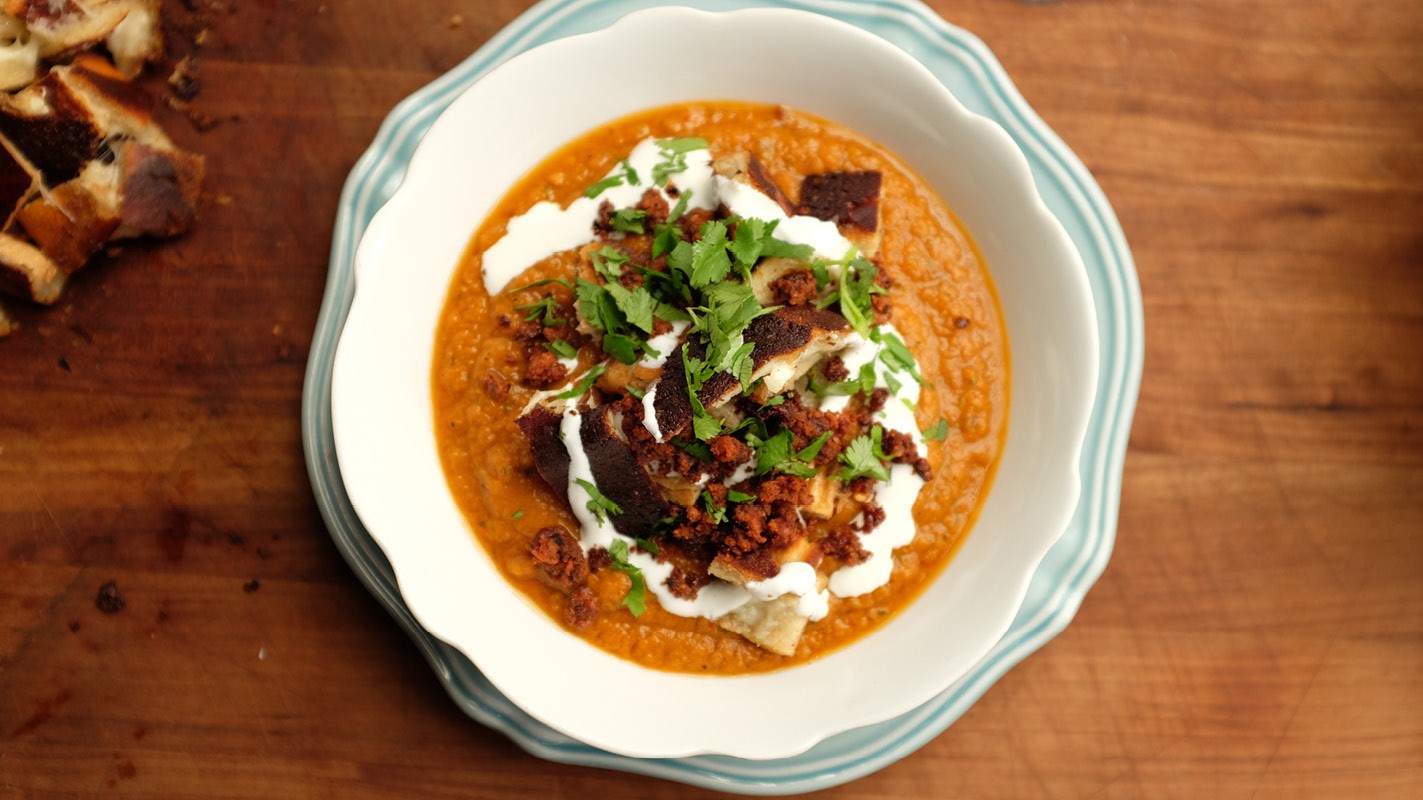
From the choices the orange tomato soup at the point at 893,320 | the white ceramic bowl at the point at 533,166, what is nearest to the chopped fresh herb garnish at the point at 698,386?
the orange tomato soup at the point at 893,320

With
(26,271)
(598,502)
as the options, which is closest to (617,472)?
(598,502)

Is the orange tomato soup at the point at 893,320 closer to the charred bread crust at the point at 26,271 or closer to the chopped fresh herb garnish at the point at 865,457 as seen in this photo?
the chopped fresh herb garnish at the point at 865,457

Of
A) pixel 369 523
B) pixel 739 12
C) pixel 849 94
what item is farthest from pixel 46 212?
pixel 849 94

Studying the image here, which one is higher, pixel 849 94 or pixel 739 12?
pixel 739 12

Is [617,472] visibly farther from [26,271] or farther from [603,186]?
[26,271]

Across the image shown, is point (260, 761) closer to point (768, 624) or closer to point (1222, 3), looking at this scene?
point (768, 624)

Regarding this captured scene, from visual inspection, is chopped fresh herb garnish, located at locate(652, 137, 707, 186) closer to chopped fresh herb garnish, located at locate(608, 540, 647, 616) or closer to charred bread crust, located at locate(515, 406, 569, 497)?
charred bread crust, located at locate(515, 406, 569, 497)
